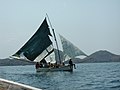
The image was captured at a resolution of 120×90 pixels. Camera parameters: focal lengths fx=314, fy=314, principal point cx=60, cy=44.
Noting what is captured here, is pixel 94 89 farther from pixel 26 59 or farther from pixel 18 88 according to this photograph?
pixel 26 59

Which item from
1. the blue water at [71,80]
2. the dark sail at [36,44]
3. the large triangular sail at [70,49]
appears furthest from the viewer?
the large triangular sail at [70,49]

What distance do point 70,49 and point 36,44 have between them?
1128cm

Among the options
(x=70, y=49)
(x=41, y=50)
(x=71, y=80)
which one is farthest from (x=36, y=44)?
(x=71, y=80)

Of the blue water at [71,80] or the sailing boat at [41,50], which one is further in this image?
the sailing boat at [41,50]

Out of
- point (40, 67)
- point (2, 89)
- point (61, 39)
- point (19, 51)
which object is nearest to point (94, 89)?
point (2, 89)

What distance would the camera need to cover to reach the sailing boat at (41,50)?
64000 millimetres

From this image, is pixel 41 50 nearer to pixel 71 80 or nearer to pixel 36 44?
pixel 36 44

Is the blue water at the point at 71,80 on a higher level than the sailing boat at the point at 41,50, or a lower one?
lower

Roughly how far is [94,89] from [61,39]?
48411 mm

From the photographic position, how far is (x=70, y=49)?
73.4 meters

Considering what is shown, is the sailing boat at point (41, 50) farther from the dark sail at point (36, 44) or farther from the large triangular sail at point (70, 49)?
the large triangular sail at point (70, 49)

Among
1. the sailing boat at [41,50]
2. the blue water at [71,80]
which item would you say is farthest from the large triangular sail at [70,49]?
the blue water at [71,80]

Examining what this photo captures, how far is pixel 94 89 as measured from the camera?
1068 inches

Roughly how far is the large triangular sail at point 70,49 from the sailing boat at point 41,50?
3.72 metres
